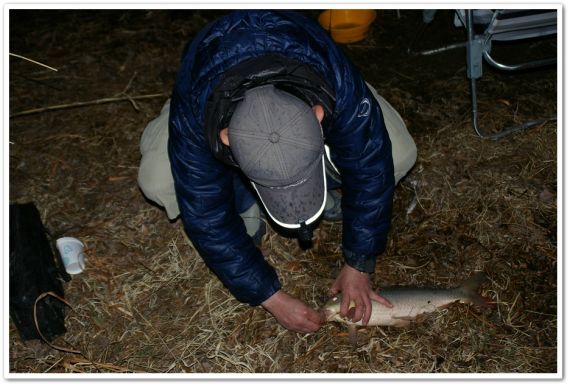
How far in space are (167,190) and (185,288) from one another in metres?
0.54

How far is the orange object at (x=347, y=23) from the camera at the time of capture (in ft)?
14.1

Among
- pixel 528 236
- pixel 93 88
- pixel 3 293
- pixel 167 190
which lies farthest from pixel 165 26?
pixel 528 236

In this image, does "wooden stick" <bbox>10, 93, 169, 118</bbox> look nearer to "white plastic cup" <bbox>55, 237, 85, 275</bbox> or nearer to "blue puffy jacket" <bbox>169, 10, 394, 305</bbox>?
"white plastic cup" <bbox>55, 237, 85, 275</bbox>

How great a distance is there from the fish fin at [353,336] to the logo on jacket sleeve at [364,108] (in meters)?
1.02

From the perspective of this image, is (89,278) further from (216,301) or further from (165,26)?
(165,26)

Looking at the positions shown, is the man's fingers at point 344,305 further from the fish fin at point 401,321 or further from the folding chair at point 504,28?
the folding chair at point 504,28

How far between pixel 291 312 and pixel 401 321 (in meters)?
0.51

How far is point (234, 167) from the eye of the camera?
2307 millimetres

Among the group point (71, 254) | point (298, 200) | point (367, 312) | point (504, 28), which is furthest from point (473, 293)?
point (71, 254)

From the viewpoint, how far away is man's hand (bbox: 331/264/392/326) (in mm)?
2758

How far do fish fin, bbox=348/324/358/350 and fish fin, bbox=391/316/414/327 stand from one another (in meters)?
0.18

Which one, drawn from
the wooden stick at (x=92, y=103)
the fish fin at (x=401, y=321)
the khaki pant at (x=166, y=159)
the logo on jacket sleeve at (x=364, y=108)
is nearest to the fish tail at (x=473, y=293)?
the fish fin at (x=401, y=321)

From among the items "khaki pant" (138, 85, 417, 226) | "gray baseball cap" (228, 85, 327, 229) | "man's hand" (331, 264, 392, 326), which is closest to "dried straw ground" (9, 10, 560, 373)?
"man's hand" (331, 264, 392, 326)
